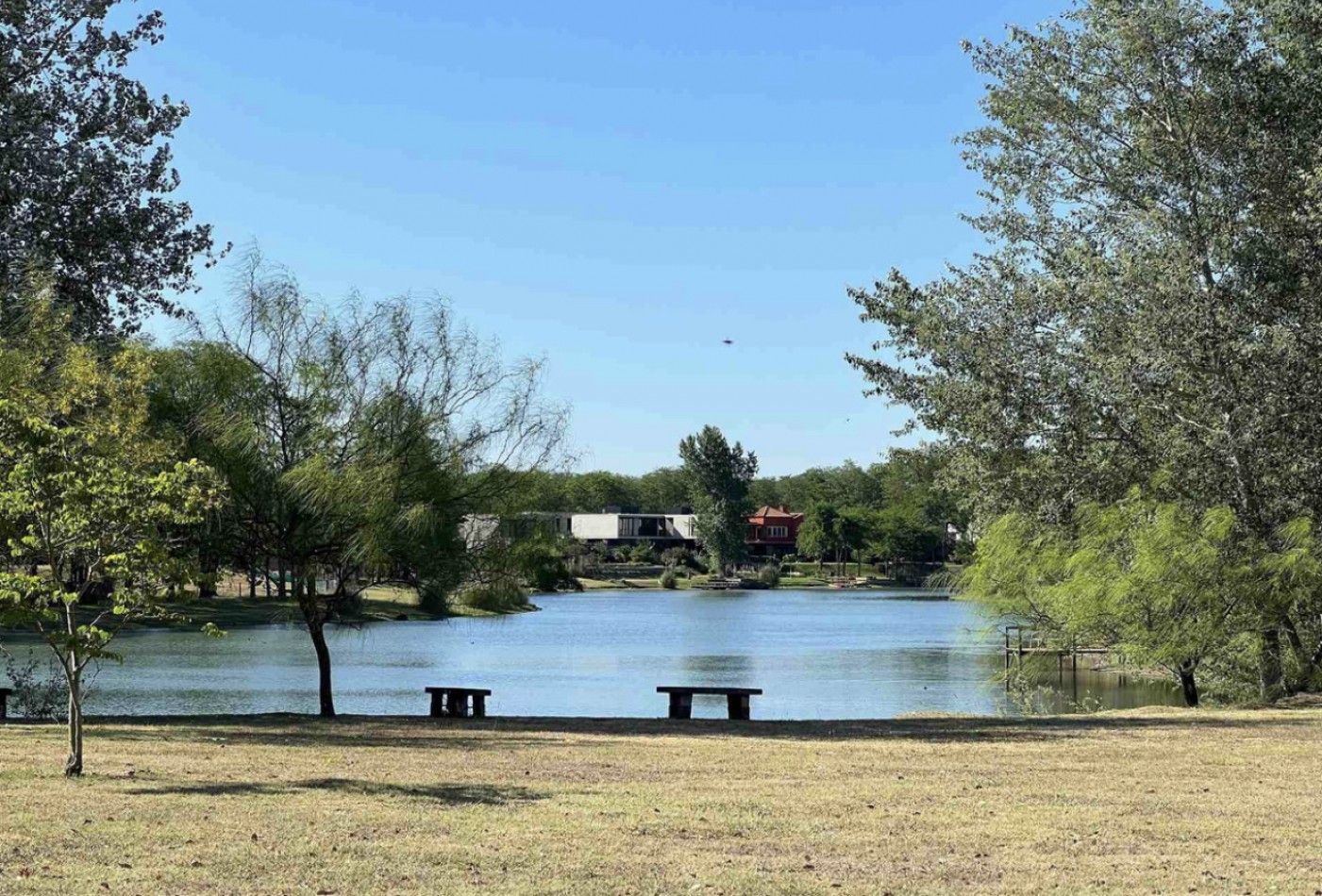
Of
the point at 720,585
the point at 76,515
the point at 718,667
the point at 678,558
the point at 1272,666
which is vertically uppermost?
the point at 678,558

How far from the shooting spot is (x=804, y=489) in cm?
17938

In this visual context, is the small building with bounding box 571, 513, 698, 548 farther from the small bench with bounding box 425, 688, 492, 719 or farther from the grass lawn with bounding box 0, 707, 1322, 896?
the grass lawn with bounding box 0, 707, 1322, 896

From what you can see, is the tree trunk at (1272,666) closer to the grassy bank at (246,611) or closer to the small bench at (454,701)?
the small bench at (454,701)

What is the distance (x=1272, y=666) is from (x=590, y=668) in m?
21.6

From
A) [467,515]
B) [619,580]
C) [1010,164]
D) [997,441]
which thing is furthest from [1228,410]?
[619,580]

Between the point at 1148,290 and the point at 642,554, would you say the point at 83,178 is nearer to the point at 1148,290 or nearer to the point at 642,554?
the point at 1148,290

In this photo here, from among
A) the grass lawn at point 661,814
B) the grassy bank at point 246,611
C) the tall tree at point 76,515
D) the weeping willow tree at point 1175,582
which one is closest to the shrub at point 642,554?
the grassy bank at point 246,611

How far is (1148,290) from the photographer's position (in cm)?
2008

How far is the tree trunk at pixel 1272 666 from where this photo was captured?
2358 cm

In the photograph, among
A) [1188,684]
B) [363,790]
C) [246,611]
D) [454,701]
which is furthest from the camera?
[246,611]

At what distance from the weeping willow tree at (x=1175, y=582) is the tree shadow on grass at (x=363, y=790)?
1413 cm

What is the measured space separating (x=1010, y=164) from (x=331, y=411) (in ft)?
36.9

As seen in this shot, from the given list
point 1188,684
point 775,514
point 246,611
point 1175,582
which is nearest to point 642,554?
point 775,514

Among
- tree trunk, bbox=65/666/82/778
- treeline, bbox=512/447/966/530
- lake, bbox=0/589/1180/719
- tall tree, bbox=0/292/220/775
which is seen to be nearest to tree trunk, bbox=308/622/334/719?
lake, bbox=0/589/1180/719
